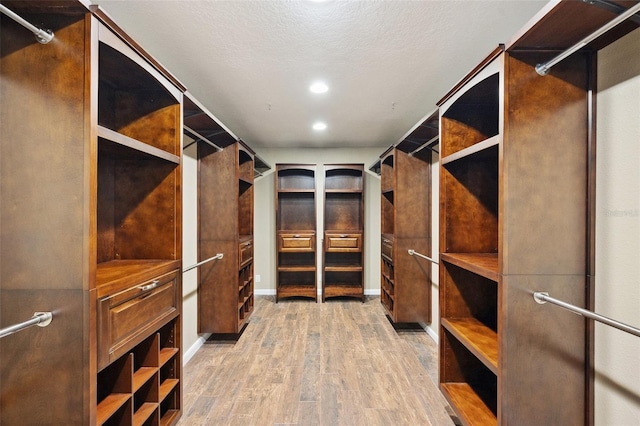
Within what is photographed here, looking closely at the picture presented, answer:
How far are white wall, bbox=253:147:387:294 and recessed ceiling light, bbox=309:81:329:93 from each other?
233 cm

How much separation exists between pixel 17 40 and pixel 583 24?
1.93 m

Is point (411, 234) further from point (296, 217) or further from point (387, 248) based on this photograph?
point (296, 217)

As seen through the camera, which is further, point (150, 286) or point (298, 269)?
point (298, 269)

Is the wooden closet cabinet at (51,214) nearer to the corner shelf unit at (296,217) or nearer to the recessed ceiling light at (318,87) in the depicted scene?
the recessed ceiling light at (318,87)

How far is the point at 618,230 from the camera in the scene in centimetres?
113

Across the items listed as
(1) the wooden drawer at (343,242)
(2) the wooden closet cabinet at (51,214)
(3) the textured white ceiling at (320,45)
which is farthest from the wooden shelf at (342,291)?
(2) the wooden closet cabinet at (51,214)

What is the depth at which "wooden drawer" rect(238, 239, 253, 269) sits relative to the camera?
3090 mm

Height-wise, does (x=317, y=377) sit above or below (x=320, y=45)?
below

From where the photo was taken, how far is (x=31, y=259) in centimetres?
105

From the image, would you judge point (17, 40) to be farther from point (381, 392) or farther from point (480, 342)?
point (381, 392)

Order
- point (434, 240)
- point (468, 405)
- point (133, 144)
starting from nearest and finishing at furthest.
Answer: point (133, 144)
point (468, 405)
point (434, 240)

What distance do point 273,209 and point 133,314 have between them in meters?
3.53

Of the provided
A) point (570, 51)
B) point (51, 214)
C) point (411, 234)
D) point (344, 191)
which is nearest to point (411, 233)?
point (411, 234)

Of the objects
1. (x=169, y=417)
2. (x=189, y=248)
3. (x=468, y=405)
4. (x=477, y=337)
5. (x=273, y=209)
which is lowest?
(x=169, y=417)
